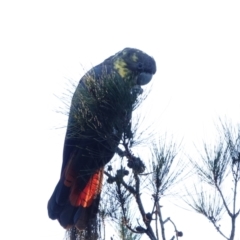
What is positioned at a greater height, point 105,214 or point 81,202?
point 81,202

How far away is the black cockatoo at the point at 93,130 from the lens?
288 cm

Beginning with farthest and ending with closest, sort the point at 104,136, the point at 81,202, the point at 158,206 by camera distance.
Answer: the point at 81,202
the point at 104,136
the point at 158,206

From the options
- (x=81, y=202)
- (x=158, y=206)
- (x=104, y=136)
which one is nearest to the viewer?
(x=158, y=206)

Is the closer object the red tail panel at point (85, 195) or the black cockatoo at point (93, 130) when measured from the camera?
the black cockatoo at point (93, 130)

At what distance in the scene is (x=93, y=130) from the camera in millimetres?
2992

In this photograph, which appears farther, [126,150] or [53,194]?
[53,194]

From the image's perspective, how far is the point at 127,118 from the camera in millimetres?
2881

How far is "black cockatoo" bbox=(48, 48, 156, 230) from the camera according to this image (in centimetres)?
288

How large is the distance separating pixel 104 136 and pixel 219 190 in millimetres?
550

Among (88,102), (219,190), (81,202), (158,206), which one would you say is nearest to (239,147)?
(219,190)

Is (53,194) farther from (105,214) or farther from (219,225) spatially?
(219,225)

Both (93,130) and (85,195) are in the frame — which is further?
(85,195)

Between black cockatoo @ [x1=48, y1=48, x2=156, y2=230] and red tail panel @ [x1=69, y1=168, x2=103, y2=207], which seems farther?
red tail panel @ [x1=69, y1=168, x2=103, y2=207]

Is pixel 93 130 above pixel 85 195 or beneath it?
beneath
